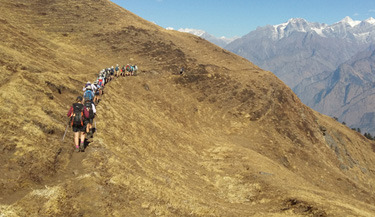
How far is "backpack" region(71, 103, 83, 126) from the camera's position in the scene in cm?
1531

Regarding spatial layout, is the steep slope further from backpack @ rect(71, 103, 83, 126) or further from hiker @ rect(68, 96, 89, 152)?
backpack @ rect(71, 103, 83, 126)

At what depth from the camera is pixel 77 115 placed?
15.4m

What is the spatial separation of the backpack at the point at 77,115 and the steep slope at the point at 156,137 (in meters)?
1.74

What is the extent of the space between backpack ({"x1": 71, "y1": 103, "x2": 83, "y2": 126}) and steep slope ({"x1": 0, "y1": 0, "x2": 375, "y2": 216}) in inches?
68.4

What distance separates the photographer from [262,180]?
80.6ft

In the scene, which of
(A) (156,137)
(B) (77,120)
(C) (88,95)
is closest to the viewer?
(B) (77,120)

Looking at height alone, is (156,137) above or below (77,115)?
below

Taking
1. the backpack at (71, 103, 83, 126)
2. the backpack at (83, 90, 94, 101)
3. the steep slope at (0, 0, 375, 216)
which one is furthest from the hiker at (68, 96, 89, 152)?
the backpack at (83, 90, 94, 101)

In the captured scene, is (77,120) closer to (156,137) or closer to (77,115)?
(77,115)

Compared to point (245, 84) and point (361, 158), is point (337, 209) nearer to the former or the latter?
point (245, 84)

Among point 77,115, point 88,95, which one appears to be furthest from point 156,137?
point 77,115

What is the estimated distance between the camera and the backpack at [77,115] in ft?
50.2

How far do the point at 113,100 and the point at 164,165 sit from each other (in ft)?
40.0

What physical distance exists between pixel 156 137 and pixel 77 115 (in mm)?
12829
